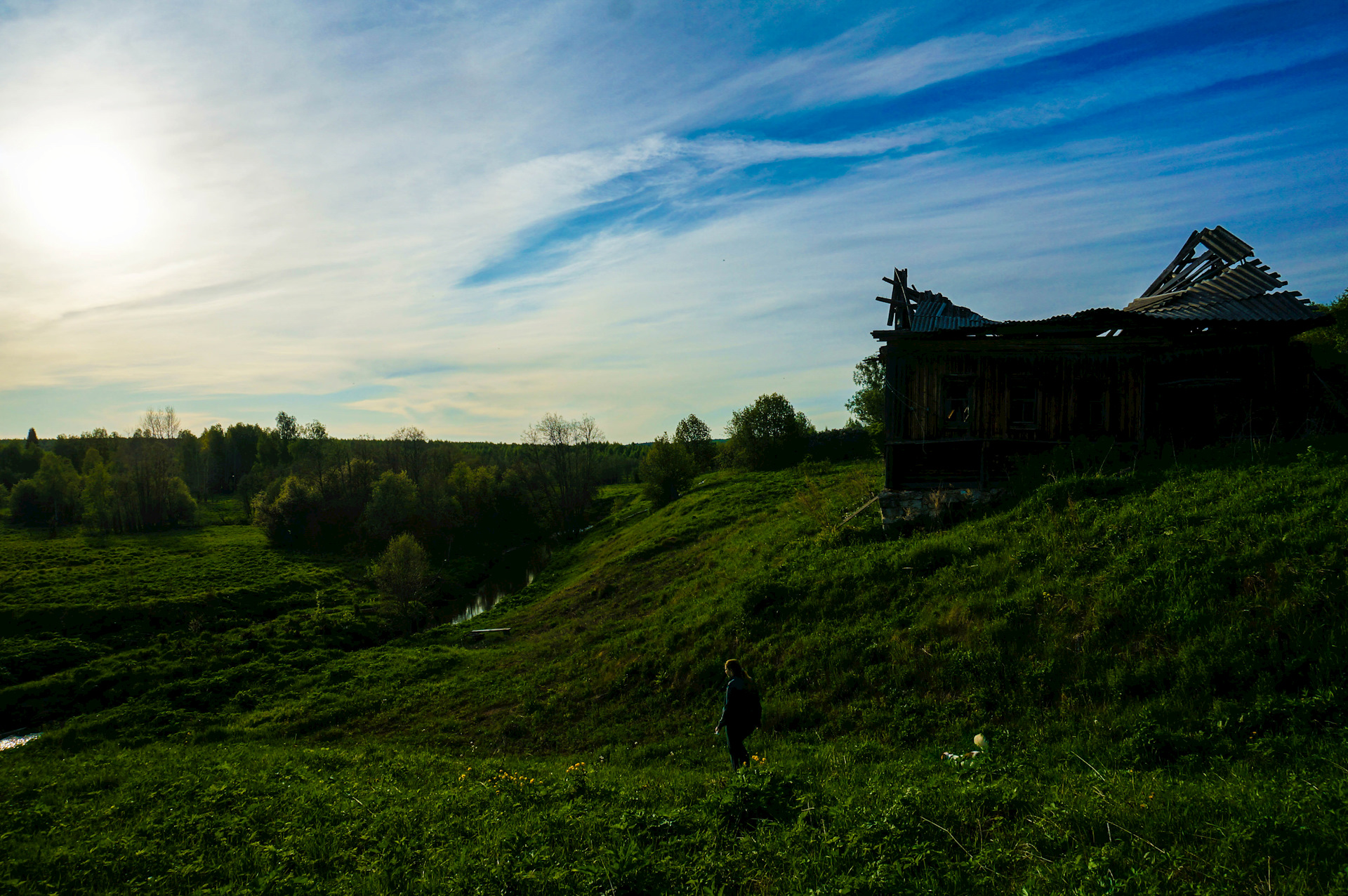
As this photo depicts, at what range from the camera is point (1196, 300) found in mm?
19938

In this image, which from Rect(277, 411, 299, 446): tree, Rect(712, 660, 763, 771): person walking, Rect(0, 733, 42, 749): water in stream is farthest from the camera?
Rect(277, 411, 299, 446): tree

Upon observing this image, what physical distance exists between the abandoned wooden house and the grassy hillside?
2.76 meters

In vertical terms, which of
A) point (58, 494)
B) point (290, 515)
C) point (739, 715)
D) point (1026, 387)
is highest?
point (1026, 387)

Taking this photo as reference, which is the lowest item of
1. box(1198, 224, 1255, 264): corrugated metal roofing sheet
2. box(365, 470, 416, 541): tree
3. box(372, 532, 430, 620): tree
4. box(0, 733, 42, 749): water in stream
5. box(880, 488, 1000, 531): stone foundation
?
box(0, 733, 42, 749): water in stream

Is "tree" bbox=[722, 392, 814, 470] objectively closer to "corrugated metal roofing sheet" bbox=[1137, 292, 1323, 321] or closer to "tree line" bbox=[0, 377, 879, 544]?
"tree line" bbox=[0, 377, 879, 544]

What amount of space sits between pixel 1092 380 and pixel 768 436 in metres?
39.3

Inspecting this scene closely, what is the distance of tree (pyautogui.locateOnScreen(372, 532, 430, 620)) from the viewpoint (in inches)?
1339

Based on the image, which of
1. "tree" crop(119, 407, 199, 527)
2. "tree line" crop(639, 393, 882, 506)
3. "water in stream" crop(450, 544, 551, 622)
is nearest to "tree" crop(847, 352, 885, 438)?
"tree line" crop(639, 393, 882, 506)

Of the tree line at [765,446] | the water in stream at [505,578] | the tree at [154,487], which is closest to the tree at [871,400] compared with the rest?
the tree line at [765,446]

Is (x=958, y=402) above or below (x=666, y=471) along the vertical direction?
above

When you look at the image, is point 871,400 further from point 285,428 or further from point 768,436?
point 285,428

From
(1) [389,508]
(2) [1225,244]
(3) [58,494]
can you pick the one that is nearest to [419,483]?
(1) [389,508]

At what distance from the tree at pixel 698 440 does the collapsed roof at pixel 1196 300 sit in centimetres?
4499

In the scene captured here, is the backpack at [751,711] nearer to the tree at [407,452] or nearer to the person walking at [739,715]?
the person walking at [739,715]
